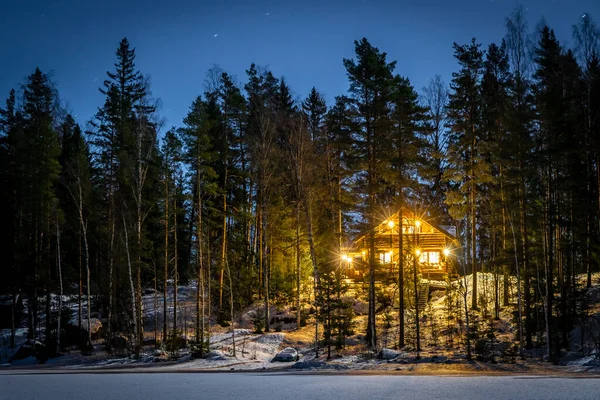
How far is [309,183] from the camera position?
25344mm

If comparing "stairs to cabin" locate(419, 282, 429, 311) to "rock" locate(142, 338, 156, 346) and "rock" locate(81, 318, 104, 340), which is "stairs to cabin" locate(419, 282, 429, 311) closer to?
"rock" locate(142, 338, 156, 346)

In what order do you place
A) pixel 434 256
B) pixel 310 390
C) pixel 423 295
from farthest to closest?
pixel 434 256
pixel 423 295
pixel 310 390

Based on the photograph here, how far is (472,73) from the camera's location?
86.2 feet

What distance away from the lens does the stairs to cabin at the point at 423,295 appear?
95.3ft

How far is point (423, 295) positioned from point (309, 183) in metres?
12.0

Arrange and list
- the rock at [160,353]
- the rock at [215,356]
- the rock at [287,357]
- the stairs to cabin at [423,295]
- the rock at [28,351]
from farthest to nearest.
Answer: the stairs to cabin at [423,295] < the rock at [28,351] < the rock at [160,353] < the rock at [215,356] < the rock at [287,357]

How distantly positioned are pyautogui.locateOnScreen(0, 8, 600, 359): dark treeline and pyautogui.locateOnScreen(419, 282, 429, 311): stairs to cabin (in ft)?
13.1

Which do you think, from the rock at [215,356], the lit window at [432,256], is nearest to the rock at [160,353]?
the rock at [215,356]

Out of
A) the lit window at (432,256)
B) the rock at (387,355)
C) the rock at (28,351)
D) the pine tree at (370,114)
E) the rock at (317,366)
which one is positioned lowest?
the rock at (28,351)

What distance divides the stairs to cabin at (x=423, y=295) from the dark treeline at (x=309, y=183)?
13.1 feet

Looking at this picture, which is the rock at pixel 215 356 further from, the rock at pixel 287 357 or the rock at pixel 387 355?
the rock at pixel 387 355

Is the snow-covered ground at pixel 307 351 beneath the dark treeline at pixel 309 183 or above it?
beneath

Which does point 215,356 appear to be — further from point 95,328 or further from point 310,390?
point 310,390

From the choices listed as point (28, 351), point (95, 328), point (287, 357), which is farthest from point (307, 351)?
point (28, 351)
